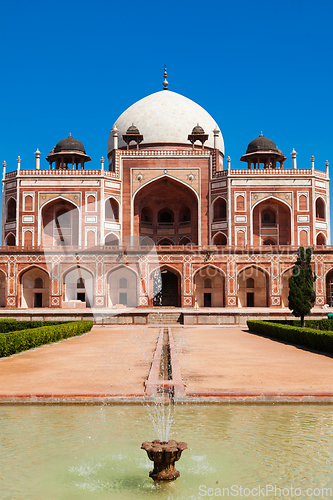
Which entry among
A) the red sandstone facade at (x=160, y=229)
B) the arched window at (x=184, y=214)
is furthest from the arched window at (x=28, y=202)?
the arched window at (x=184, y=214)

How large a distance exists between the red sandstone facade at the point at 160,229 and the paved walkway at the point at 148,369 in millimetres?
17849

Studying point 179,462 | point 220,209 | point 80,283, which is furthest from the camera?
point 220,209

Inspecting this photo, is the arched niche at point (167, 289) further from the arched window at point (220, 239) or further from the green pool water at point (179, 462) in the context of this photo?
the green pool water at point (179, 462)

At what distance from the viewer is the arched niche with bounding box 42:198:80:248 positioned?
36.2m

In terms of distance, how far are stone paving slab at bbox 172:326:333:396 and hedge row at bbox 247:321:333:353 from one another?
0.37 m

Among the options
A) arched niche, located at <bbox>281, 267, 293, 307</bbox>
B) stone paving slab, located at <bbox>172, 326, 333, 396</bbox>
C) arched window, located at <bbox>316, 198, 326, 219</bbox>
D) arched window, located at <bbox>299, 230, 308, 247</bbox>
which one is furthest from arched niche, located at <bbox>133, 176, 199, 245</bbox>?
stone paving slab, located at <bbox>172, 326, 333, 396</bbox>

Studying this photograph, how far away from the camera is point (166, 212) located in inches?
1640

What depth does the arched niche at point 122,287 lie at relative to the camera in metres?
32.0

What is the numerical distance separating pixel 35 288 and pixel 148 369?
82.1ft

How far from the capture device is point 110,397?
21.0 ft

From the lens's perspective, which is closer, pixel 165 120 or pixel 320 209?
pixel 320 209

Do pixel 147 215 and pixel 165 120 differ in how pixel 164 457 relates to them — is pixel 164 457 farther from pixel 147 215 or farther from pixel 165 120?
pixel 165 120

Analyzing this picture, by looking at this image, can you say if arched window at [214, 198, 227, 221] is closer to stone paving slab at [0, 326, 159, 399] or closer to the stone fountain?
stone paving slab at [0, 326, 159, 399]

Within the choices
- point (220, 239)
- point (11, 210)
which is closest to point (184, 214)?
point (220, 239)
